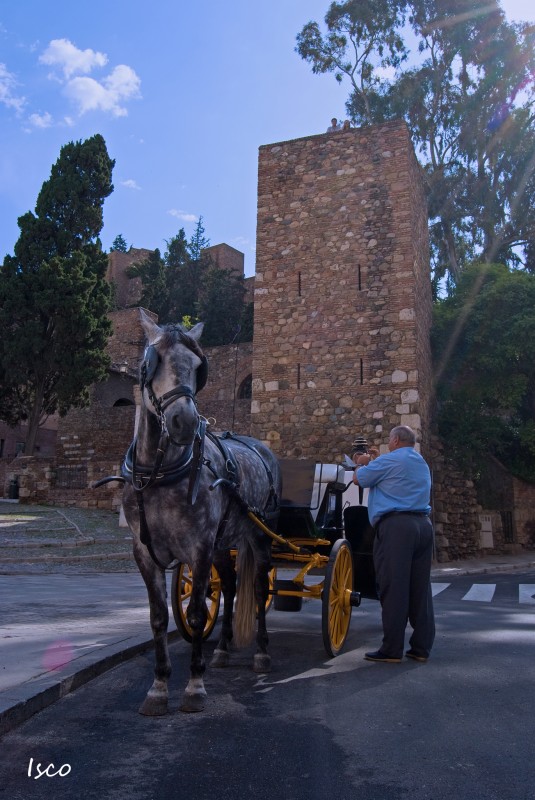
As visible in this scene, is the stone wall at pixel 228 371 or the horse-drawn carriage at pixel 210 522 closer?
the horse-drawn carriage at pixel 210 522

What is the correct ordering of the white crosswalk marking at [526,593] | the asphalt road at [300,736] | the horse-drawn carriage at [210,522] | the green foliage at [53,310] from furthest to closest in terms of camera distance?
the green foliage at [53,310] → the white crosswalk marking at [526,593] → the horse-drawn carriage at [210,522] → the asphalt road at [300,736]

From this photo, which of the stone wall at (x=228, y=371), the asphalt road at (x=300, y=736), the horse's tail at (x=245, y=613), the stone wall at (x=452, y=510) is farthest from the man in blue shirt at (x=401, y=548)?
the stone wall at (x=228, y=371)

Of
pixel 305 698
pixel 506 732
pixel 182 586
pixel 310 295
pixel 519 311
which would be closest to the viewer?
pixel 506 732

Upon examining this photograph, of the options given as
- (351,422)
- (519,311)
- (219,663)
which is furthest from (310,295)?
(219,663)

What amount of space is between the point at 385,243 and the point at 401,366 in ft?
9.92

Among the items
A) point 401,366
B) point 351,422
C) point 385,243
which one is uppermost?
point 385,243

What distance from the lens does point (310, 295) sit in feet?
53.5

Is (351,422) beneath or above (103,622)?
above

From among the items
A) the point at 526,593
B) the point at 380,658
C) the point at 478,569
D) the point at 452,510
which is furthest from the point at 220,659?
the point at 452,510

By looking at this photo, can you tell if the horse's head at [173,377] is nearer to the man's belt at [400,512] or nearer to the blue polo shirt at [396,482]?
the blue polo shirt at [396,482]

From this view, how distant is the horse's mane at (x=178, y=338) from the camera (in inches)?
148

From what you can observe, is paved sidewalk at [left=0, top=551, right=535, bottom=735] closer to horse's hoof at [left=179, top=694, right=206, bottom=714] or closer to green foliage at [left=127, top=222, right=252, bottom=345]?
horse's hoof at [left=179, top=694, right=206, bottom=714]

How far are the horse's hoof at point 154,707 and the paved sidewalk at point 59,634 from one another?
52 cm

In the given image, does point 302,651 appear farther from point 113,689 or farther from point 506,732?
point 506,732
